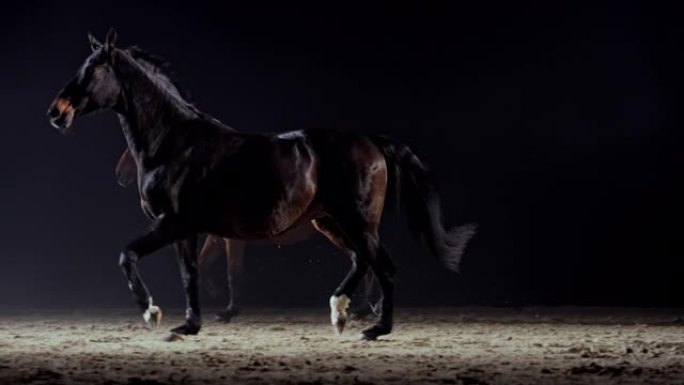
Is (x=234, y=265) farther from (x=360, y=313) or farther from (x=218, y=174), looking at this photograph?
(x=218, y=174)

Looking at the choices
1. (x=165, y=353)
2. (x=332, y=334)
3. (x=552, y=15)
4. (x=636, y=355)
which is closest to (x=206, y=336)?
(x=332, y=334)

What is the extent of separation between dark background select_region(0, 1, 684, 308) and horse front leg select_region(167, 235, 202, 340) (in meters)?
5.40

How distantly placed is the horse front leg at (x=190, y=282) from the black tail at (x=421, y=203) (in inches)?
63.1

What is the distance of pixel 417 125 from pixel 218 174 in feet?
20.0

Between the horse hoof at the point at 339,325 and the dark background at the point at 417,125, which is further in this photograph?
the dark background at the point at 417,125

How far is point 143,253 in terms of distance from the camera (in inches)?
263

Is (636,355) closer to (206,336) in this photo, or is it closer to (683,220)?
(206,336)

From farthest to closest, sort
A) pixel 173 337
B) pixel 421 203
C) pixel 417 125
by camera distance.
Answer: pixel 417 125
pixel 421 203
pixel 173 337

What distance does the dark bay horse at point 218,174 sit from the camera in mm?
6855

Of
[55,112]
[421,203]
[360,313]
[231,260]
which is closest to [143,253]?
[55,112]

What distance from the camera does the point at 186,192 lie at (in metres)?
6.82

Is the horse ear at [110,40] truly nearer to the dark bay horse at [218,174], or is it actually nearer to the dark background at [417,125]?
the dark bay horse at [218,174]

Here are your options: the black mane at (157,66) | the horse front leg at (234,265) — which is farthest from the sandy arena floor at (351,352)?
the black mane at (157,66)

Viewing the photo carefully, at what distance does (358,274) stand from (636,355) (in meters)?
2.41
